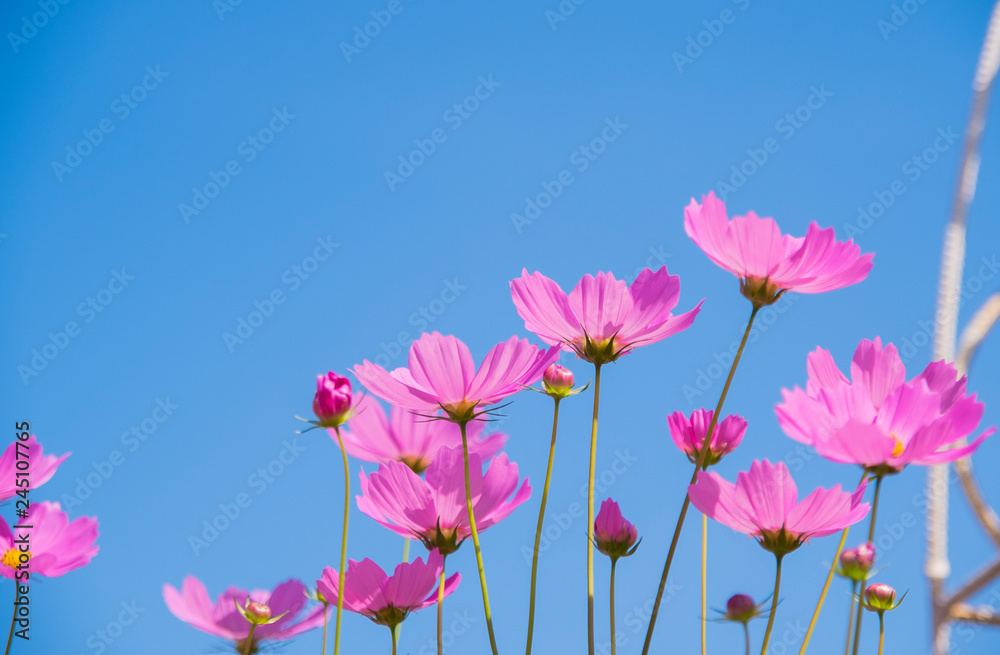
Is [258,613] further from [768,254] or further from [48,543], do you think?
[768,254]

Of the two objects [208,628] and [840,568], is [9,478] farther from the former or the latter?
[840,568]

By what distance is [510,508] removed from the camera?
38 cm

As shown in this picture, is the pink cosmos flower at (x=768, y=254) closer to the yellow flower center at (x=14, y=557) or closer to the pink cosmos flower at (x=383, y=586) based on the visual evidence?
the pink cosmos flower at (x=383, y=586)

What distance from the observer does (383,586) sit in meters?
0.37

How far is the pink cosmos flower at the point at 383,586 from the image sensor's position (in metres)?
0.36

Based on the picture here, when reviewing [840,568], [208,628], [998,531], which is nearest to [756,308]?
[840,568]

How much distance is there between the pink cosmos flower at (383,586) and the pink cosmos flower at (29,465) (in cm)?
20

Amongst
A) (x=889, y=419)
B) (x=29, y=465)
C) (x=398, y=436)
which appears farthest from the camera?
(x=398, y=436)

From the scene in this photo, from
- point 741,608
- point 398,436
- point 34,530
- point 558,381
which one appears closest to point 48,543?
point 34,530

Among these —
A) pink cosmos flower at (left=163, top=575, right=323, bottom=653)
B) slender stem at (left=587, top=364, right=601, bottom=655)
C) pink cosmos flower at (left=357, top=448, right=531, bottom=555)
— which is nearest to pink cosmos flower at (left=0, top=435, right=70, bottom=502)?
pink cosmos flower at (left=163, top=575, right=323, bottom=653)

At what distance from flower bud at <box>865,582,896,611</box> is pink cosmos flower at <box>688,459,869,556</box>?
0.10 meters

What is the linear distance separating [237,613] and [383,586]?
0.15 metres

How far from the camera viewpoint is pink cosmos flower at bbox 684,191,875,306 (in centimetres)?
36

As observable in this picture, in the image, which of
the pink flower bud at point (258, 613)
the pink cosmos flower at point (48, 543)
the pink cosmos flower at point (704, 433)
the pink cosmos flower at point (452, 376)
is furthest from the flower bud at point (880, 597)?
the pink cosmos flower at point (48, 543)
